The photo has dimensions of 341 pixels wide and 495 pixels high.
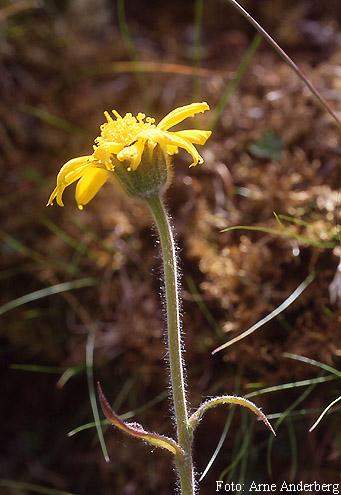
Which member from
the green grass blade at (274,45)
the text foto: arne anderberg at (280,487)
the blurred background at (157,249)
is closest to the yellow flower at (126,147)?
the green grass blade at (274,45)

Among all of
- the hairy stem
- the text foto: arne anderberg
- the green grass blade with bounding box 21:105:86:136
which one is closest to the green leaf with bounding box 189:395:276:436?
the hairy stem

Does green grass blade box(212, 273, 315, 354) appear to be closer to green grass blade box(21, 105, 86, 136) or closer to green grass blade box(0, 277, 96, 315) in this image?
green grass blade box(0, 277, 96, 315)

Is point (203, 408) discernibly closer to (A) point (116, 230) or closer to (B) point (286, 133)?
(A) point (116, 230)

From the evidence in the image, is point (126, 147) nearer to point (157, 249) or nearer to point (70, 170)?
point (70, 170)

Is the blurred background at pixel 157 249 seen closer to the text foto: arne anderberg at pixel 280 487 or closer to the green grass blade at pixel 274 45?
the text foto: arne anderberg at pixel 280 487

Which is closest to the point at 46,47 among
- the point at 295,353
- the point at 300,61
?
the point at 300,61
